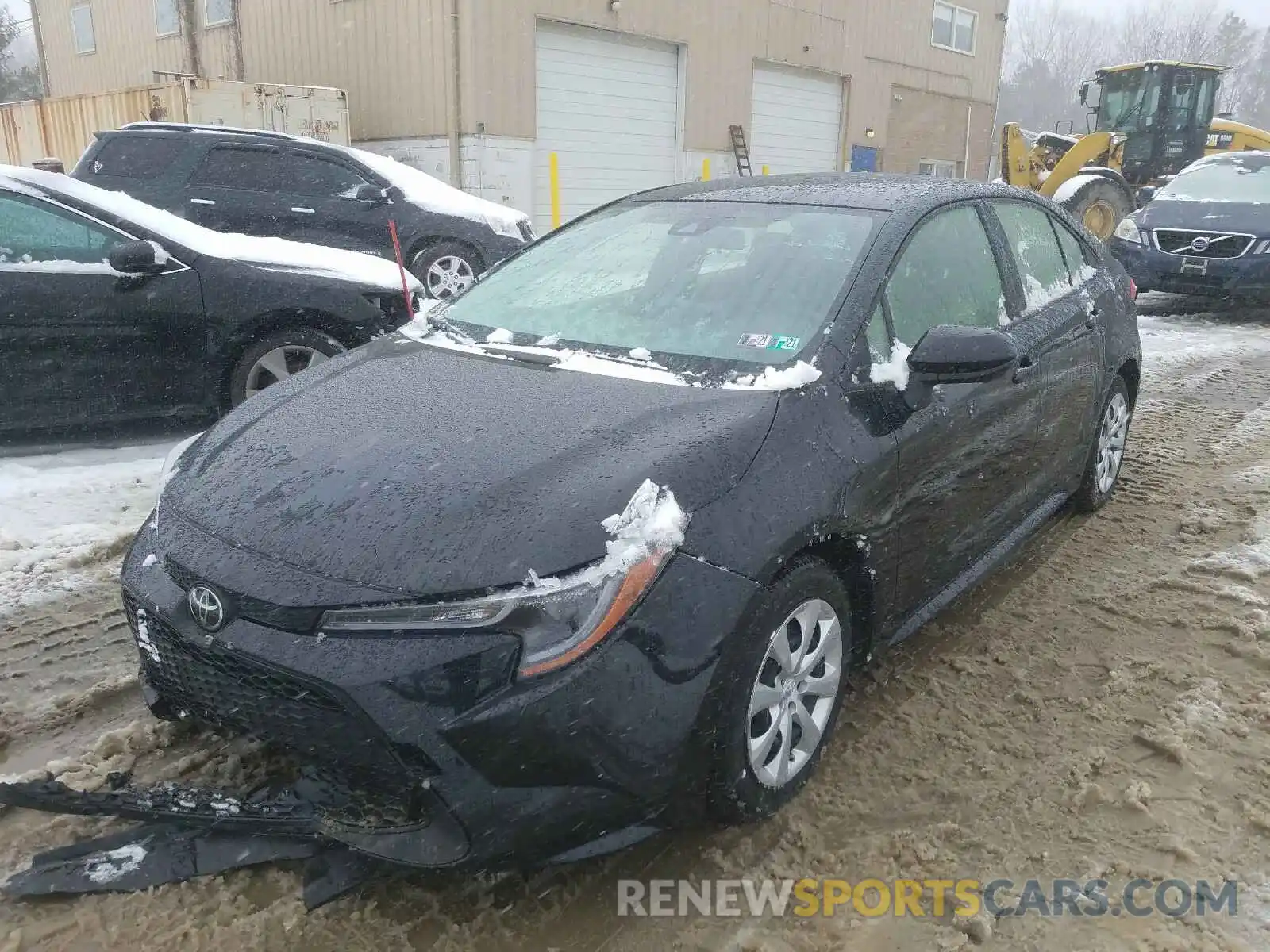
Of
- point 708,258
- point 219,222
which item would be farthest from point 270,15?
point 708,258

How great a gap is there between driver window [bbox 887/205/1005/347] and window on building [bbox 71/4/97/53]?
22696 mm

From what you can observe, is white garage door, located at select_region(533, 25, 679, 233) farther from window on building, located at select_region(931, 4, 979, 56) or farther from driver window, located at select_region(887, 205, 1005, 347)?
driver window, located at select_region(887, 205, 1005, 347)

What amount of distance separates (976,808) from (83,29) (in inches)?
968

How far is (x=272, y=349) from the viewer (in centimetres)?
498

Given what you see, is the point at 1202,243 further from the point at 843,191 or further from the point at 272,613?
the point at 272,613

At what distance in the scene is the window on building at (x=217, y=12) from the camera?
53.4 feet

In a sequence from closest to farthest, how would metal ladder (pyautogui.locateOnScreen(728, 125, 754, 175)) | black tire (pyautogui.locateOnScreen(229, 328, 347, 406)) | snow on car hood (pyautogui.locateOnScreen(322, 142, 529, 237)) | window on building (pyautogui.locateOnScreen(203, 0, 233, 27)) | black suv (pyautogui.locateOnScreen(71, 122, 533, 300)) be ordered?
1. black tire (pyautogui.locateOnScreen(229, 328, 347, 406))
2. black suv (pyautogui.locateOnScreen(71, 122, 533, 300))
3. snow on car hood (pyautogui.locateOnScreen(322, 142, 529, 237))
4. window on building (pyautogui.locateOnScreen(203, 0, 233, 27))
5. metal ladder (pyautogui.locateOnScreen(728, 125, 754, 175))

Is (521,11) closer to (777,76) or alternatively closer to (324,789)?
(777,76)

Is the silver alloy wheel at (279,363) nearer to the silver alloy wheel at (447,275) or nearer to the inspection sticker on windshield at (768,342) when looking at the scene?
the inspection sticker on windshield at (768,342)

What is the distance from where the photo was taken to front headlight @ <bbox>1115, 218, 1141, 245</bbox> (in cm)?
1016

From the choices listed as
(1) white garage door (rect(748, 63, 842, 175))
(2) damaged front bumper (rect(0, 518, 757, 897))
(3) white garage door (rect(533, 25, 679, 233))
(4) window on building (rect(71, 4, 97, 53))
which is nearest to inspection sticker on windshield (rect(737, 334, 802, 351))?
(2) damaged front bumper (rect(0, 518, 757, 897))

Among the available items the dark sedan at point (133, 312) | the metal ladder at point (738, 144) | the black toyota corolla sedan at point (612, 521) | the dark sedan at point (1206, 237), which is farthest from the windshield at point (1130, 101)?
→ the dark sedan at point (133, 312)

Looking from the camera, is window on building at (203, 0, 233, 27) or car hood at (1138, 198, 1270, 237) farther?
window on building at (203, 0, 233, 27)

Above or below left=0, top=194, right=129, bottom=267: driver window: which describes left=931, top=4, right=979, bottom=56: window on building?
above
